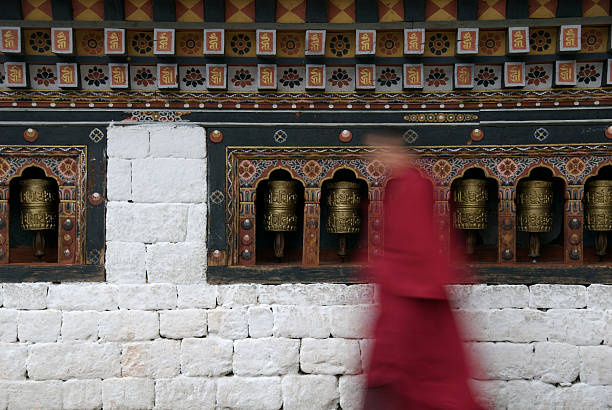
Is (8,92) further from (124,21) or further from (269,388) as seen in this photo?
(269,388)

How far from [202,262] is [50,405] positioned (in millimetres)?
1742

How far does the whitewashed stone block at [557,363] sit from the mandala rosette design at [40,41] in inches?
193

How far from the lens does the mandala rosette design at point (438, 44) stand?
401 centimetres

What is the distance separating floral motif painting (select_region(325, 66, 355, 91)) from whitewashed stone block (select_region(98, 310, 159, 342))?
249 centimetres

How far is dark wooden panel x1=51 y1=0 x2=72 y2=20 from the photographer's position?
3900 millimetres

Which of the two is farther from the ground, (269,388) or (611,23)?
(611,23)

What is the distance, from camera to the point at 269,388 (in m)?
4.03

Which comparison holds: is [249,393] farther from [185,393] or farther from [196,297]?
[196,297]

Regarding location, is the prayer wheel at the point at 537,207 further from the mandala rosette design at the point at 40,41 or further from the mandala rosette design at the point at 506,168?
the mandala rosette design at the point at 40,41

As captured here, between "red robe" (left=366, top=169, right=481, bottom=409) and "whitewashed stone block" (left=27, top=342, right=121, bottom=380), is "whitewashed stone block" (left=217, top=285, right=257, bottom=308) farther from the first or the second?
"red robe" (left=366, top=169, right=481, bottom=409)

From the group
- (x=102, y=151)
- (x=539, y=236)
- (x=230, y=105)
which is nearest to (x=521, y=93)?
(x=539, y=236)

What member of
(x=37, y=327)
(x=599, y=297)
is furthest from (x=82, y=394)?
(x=599, y=297)

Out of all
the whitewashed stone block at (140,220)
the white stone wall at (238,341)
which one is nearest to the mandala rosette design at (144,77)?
the whitewashed stone block at (140,220)

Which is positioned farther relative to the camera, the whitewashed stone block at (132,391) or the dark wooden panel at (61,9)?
the whitewashed stone block at (132,391)
